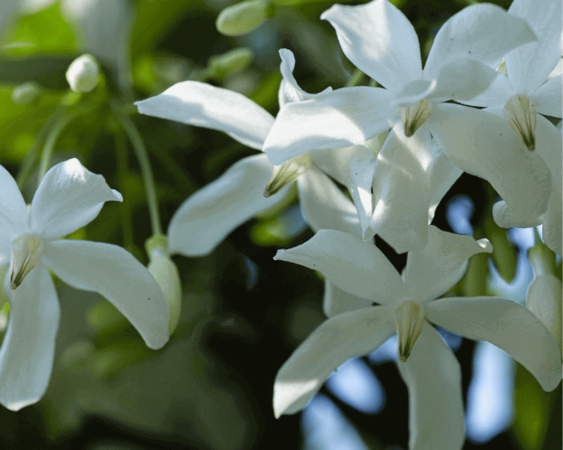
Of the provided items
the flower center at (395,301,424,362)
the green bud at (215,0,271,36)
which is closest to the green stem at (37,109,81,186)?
the green bud at (215,0,271,36)

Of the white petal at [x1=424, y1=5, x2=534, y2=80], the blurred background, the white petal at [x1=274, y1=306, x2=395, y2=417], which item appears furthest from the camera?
the blurred background

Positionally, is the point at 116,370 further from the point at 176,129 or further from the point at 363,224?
the point at 363,224

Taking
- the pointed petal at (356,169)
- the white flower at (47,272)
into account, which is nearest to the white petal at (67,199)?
the white flower at (47,272)

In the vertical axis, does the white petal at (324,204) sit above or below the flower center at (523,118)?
below

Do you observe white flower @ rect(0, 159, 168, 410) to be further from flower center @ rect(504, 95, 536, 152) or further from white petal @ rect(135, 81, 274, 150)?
flower center @ rect(504, 95, 536, 152)

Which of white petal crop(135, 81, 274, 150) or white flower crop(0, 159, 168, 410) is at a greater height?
white petal crop(135, 81, 274, 150)

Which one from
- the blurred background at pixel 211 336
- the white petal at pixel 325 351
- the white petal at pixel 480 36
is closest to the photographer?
the white petal at pixel 480 36

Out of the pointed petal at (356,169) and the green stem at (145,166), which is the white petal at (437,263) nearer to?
the pointed petal at (356,169)
